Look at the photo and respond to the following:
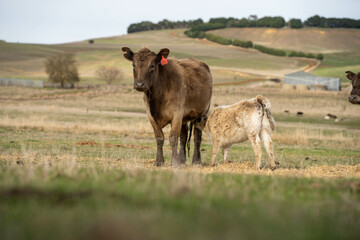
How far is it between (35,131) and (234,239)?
26.2m

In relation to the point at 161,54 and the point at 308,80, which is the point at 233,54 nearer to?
the point at 308,80

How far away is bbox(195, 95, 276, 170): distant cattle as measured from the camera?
13.4 meters

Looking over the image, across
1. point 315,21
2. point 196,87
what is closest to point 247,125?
point 196,87

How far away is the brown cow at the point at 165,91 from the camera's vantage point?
13445 mm

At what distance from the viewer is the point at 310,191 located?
7.02m

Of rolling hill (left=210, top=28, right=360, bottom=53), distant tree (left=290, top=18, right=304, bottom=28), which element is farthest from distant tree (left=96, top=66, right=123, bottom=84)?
distant tree (left=290, top=18, right=304, bottom=28)

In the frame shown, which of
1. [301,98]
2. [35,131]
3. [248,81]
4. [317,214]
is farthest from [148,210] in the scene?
[248,81]

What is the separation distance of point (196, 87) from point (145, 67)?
9.80 feet

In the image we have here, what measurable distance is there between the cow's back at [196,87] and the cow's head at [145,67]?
5.52 ft

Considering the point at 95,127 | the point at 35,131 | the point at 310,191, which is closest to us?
the point at 310,191

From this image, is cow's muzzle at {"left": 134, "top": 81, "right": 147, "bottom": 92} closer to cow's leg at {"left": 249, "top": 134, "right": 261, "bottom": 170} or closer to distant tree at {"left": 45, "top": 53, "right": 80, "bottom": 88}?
cow's leg at {"left": 249, "top": 134, "right": 261, "bottom": 170}

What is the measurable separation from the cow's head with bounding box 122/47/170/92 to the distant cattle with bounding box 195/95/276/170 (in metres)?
2.48

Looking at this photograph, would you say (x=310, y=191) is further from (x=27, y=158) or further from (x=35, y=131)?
(x=35, y=131)

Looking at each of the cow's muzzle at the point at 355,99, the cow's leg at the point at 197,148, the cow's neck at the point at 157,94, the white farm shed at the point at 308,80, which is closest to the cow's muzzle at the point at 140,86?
the cow's neck at the point at 157,94
